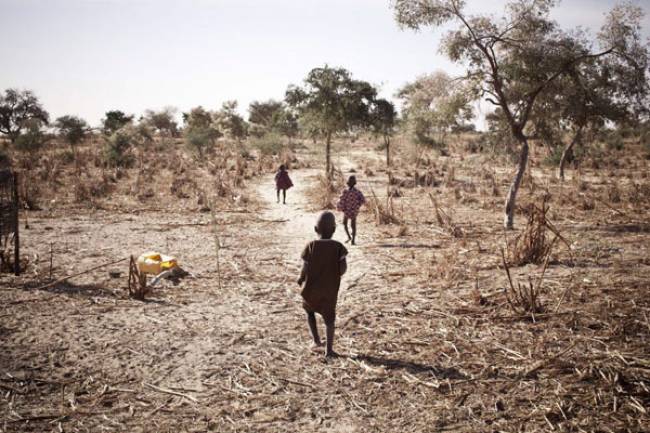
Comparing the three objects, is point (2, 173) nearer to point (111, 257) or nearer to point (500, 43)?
point (111, 257)

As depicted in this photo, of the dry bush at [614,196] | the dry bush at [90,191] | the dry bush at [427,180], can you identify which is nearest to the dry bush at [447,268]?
the dry bush at [614,196]

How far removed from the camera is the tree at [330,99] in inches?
862

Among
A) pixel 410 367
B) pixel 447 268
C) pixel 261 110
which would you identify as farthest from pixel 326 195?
pixel 261 110

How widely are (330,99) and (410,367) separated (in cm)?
1919

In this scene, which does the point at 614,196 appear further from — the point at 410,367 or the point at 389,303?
the point at 410,367

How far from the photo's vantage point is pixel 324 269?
445 cm

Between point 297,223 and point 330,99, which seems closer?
point 297,223

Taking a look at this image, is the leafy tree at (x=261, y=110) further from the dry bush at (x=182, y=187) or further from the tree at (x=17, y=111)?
the dry bush at (x=182, y=187)

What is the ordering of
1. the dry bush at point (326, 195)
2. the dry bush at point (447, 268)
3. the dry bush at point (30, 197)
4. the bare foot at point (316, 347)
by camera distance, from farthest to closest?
the dry bush at point (326, 195)
the dry bush at point (30, 197)
the dry bush at point (447, 268)
the bare foot at point (316, 347)

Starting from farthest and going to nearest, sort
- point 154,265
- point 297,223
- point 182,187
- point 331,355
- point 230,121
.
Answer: point 230,121 < point 182,187 < point 297,223 < point 154,265 < point 331,355

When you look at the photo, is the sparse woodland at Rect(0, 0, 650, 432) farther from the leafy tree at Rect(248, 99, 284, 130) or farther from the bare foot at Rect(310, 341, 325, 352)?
the leafy tree at Rect(248, 99, 284, 130)

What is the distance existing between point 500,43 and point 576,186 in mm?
10590

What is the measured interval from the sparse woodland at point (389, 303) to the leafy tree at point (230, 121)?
2890 centimetres

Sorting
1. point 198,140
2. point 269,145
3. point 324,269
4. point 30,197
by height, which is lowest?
point 324,269
